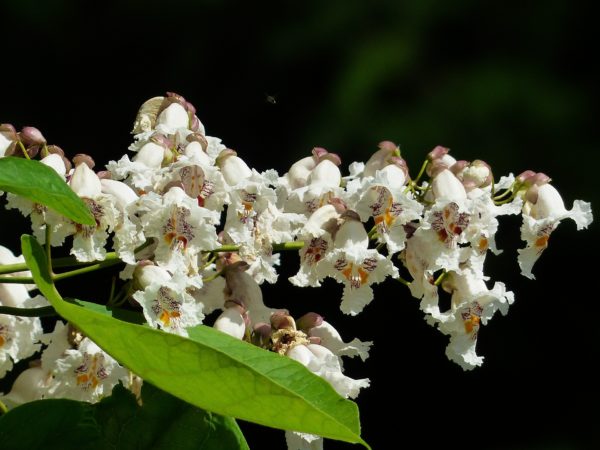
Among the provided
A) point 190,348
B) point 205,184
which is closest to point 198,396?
point 190,348

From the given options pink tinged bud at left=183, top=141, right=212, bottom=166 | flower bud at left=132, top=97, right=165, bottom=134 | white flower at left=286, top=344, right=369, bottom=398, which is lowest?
white flower at left=286, top=344, right=369, bottom=398

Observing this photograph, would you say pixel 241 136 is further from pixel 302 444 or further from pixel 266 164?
pixel 302 444

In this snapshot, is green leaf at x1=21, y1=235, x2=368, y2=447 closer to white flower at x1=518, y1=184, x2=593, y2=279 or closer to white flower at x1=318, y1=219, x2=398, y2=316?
white flower at x1=318, y1=219, x2=398, y2=316

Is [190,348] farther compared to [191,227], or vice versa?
[191,227]

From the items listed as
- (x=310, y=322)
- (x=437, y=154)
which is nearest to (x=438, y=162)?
(x=437, y=154)

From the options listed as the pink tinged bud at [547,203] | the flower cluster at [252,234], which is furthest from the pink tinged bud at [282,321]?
the pink tinged bud at [547,203]

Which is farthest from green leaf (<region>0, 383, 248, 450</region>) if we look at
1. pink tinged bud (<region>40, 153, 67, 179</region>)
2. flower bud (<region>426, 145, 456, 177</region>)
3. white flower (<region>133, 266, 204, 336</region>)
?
flower bud (<region>426, 145, 456, 177</region>)
